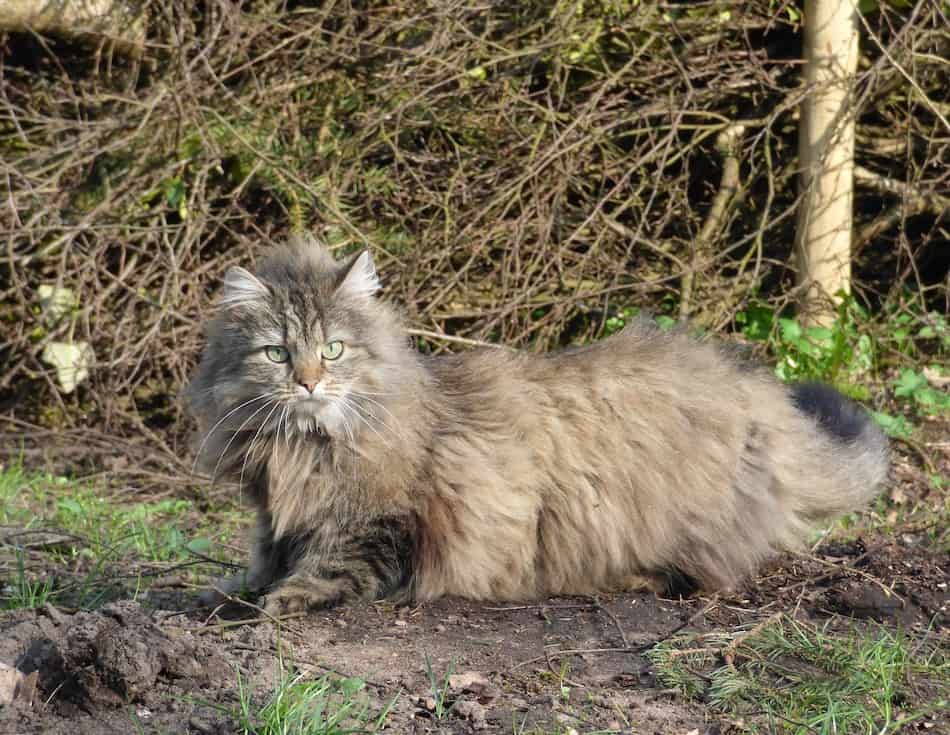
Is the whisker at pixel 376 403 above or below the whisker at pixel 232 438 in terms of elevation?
above

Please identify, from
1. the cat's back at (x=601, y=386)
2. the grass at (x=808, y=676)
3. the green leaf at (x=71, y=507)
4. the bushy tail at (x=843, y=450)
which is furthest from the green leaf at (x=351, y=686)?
the green leaf at (x=71, y=507)

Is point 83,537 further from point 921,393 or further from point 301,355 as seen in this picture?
point 921,393

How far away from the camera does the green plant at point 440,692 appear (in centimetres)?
255

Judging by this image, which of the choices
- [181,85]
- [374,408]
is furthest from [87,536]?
[181,85]

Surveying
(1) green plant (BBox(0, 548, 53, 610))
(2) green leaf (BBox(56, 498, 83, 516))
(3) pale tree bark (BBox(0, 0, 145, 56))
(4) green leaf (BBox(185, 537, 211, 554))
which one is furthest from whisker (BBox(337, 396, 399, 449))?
(3) pale tree bark (BBox(0, 0, 145, 56))

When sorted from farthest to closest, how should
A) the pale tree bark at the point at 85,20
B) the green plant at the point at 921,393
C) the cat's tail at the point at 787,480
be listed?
the pale tree bark at the point at 85,20 → the green plant at the point at 921,393 → the cat's tail at the point at 787,480

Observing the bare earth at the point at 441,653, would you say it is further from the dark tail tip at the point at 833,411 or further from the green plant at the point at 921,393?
the green plant at the point at 921,393

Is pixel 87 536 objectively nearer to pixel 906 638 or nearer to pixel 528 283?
pixel 528 283

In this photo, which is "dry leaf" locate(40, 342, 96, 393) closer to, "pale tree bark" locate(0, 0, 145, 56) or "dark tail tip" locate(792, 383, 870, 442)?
"pale tree bark" locate(0, 0, 145, 56)

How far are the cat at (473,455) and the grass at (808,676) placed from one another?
1.99 ft

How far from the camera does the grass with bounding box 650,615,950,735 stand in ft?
8.44

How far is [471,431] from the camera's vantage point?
3.54m

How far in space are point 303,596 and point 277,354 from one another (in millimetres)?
739

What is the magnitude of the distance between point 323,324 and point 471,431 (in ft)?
1.94
